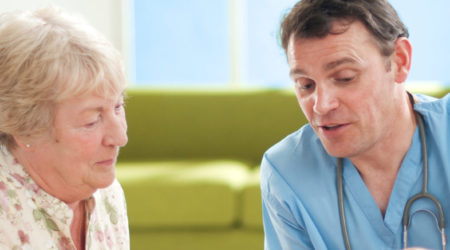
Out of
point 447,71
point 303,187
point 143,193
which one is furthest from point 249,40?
point 303,187

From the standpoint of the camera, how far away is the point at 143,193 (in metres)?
2.67

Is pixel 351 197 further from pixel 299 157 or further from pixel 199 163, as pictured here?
pixel 199 163

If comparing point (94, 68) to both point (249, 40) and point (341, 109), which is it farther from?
point (249, 40)

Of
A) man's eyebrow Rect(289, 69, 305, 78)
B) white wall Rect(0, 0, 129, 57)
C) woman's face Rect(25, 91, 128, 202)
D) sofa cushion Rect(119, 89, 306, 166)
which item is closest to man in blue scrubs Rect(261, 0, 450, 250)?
man's eyebrow Rect(289, 69, 305, 78)

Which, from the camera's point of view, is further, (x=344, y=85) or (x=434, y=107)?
(x=434, y=107)

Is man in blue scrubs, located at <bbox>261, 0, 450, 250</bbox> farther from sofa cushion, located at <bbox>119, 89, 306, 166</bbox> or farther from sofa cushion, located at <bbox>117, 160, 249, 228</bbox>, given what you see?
sofa cushion, located at <bbox>119, 89, 306, 166</bbox>

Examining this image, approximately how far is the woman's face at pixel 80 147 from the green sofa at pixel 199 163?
1.22 metres

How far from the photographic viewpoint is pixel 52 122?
1.37m

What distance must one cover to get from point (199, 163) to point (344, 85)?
1641 mm

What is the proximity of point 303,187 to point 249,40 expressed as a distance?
10.00ft

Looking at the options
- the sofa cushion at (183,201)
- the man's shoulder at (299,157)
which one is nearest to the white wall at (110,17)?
the sofa cushion at (183,201)

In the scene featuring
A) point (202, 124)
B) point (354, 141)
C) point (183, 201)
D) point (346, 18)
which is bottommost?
point (183, 201)

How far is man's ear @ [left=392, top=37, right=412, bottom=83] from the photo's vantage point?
1.57 m

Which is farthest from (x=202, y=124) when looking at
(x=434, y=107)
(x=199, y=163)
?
(x=434, y=107)
